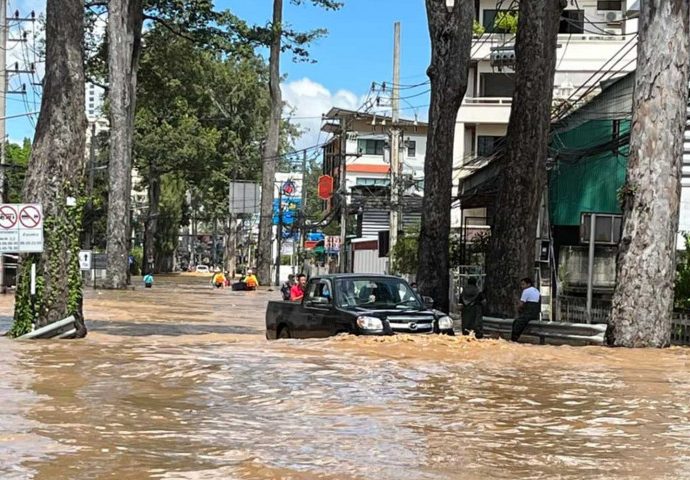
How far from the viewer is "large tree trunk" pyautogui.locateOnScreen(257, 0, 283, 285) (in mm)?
50250

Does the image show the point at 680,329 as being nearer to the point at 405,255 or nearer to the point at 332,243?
the point at 405,255

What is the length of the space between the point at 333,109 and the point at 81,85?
58331 mm

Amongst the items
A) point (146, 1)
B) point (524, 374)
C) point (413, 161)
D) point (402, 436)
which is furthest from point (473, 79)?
point (402, 436)

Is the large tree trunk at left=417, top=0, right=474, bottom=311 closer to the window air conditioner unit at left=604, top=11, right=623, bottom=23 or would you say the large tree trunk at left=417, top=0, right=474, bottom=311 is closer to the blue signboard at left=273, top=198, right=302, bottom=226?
the window air conditioner unit at left=604, top=11, right=623, bottom=23

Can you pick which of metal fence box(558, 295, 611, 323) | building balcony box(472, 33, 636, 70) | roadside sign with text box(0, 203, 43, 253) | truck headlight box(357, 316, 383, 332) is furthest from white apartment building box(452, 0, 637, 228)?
roadside sign with text box(0, 203, 43, 253)

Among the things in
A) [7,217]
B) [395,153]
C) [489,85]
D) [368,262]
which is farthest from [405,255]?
[7,217]

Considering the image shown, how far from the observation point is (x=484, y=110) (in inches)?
2047

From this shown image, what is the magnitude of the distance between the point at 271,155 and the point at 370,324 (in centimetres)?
3630

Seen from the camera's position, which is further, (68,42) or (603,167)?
(603,167)

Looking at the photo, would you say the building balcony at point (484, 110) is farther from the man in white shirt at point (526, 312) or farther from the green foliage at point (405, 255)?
the man in white shirt at point (526, 312)

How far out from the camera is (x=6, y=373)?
12453mm

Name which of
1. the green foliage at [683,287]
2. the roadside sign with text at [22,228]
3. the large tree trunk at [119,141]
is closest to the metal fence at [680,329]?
the green foliage at [683,287]

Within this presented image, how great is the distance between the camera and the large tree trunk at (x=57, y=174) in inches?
662

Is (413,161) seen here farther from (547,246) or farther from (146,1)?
(547,246)
